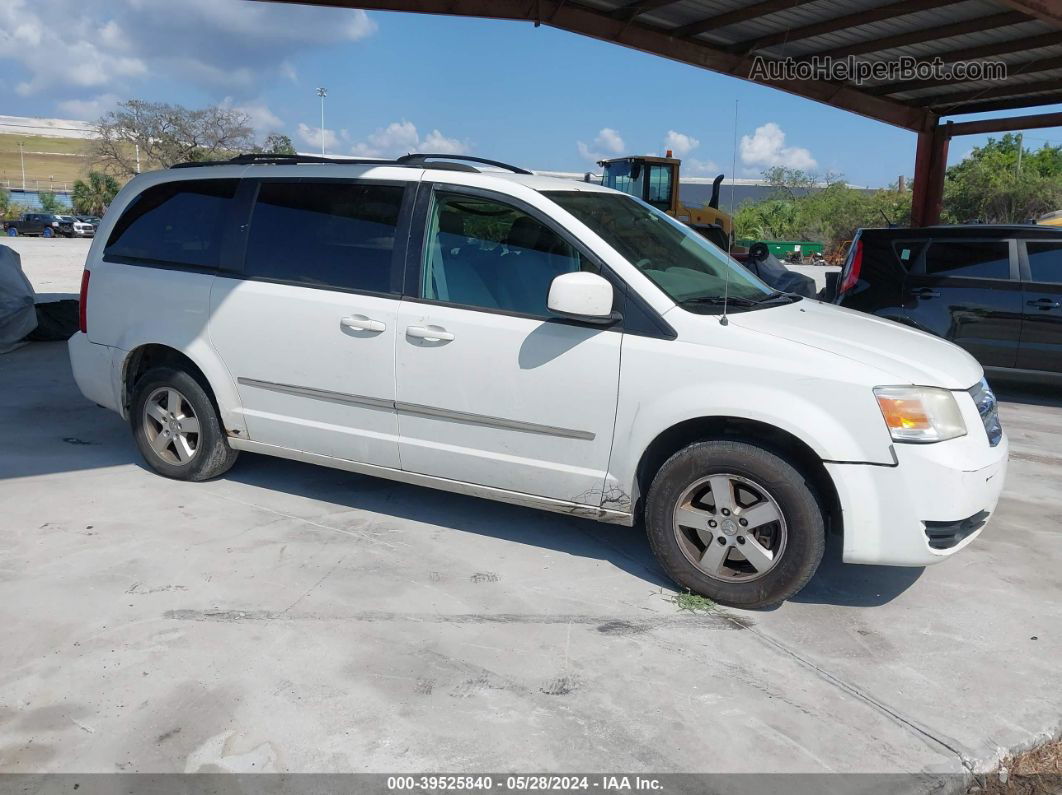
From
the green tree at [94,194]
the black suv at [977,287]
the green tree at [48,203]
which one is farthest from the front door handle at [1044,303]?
the green tree at [94,194]

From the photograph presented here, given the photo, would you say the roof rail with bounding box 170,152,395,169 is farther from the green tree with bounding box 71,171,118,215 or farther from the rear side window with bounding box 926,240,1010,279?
the green tree with bounding box 71,171,118,215

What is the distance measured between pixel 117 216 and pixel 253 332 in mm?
1505

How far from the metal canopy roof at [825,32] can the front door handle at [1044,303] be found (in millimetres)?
2913

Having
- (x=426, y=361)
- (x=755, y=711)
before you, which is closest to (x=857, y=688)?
(x=755, y=711)

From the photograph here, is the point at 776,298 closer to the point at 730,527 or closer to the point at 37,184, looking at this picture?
the point at 730,527

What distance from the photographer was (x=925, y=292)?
8547 millimetres

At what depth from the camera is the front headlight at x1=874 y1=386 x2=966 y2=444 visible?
3557 mm

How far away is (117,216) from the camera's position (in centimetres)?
551

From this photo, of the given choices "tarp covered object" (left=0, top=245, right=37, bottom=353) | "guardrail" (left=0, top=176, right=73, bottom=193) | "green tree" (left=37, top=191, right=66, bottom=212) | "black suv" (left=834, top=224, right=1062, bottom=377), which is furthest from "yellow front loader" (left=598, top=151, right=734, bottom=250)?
"guardrail" (left=0, top=176, right=73, bottom=193)

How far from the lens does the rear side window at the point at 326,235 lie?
4570mm

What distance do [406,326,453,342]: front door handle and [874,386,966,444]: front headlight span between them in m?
2.00
